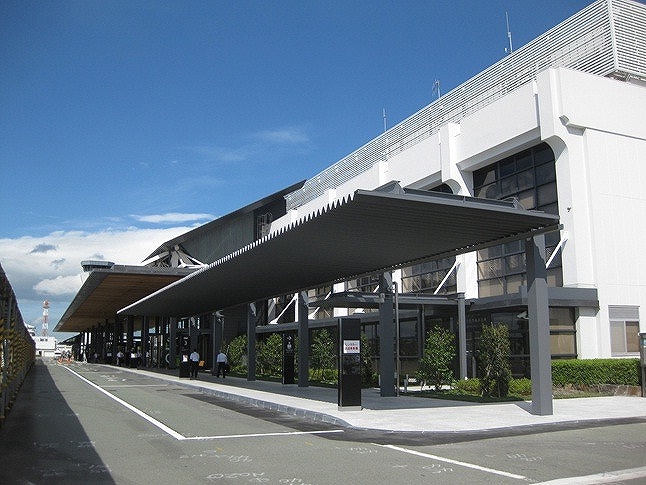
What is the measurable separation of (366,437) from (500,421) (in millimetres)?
3544

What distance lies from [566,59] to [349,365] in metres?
19.8

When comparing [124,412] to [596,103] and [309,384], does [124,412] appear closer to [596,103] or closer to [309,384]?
[309,384]

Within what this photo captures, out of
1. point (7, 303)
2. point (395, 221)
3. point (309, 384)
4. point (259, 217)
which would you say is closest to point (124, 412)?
point (7, 303)

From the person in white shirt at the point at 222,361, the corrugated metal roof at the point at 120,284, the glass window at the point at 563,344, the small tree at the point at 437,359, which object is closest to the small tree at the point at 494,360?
the small tree at the point at 437,359

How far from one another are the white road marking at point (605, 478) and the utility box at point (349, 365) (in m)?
8.03

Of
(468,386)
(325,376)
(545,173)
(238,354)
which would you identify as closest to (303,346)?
(325,376)

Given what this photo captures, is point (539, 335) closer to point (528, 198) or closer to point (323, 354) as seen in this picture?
point (528, 198)

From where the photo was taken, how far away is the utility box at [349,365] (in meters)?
16.1

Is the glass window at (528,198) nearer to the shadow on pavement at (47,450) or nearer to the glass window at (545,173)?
the glass window at (545,173)

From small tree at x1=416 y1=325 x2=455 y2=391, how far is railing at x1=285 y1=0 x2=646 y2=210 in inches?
508

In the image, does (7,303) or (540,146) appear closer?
(7,303)

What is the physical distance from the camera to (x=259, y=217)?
2285 inches

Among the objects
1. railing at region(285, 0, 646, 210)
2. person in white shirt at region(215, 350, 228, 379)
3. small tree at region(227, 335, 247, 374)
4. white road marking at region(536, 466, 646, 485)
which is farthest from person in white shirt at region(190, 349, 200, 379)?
white road marking at region(536, 466, 646, 485)

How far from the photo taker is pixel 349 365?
54.6ft
